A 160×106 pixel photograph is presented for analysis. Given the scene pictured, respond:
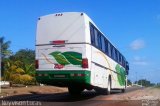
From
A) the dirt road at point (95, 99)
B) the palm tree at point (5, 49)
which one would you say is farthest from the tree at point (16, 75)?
the dirt road at point (95, 99)

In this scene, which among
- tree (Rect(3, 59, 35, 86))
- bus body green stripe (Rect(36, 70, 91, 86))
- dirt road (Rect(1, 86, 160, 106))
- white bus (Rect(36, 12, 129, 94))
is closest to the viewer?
dirt road (Rect(1, 86, 160, 106))

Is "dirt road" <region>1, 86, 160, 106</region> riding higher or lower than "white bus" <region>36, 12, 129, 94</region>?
lower

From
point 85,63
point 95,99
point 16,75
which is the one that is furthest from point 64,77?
point 16,75

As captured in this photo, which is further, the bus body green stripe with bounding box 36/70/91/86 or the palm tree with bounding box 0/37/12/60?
the palm tree with bounding box 0/37/12/60

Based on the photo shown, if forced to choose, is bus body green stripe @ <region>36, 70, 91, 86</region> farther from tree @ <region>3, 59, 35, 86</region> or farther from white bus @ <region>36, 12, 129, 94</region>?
tree @ <region>3, 59, 35, 86</region>

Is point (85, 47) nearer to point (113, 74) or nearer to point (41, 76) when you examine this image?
point (41, 76)

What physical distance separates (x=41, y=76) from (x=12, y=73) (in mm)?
38267

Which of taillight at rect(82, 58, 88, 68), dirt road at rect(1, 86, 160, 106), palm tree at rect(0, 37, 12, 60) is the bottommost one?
dirt road at rect(1, 86, 160, 106)

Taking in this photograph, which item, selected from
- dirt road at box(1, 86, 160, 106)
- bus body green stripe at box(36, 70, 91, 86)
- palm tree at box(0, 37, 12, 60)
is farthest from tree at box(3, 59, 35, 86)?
bus body green stripe at box(36, 70, 91, 86)

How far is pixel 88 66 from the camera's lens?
1883cm

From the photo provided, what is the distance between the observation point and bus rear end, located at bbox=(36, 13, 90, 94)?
18828 millimetres

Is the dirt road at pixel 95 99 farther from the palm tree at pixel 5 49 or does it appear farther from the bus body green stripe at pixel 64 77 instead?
the palm tree at pixel 5 49

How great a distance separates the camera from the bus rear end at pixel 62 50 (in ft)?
61.8

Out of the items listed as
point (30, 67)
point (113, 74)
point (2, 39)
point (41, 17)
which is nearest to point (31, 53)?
point (2, 39)
